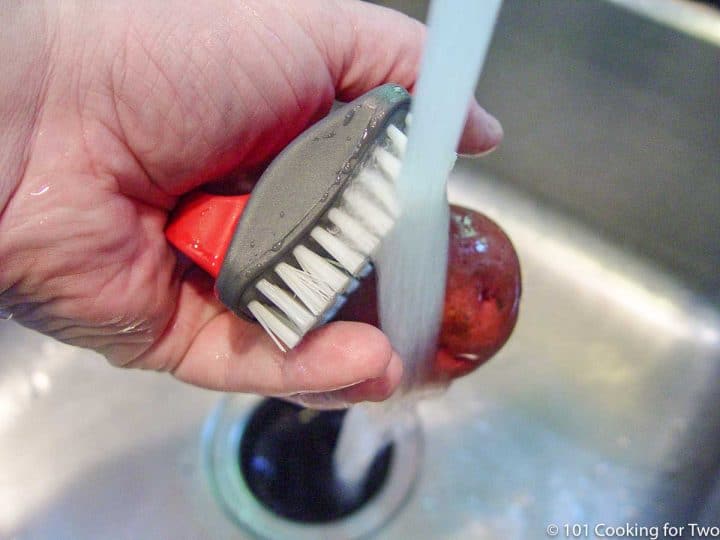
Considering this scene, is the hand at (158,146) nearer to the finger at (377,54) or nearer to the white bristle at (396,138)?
the finger at (377,54)

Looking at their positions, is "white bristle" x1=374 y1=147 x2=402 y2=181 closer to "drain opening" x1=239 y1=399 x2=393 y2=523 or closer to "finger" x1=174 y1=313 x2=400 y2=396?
"finger" x1=174 y1=313 x2=400 y2=396

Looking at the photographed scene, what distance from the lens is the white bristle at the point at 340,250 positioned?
0.40 metres

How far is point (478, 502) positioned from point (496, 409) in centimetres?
10

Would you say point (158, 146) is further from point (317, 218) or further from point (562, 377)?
point (562, 377)

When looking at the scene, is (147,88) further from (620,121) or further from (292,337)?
(620,121)

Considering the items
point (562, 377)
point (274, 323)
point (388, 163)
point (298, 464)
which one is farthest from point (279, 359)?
point (562, 377)

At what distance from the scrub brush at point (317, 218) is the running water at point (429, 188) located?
0.06ft

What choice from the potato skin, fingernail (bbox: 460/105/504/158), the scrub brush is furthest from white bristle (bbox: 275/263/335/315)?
fingernail (bbox: 460/105/504/158)

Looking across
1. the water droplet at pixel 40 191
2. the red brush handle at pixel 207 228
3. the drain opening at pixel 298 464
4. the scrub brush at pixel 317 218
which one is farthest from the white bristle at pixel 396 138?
the drain opening at pixel 298 464

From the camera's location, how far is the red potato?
1.59 feet

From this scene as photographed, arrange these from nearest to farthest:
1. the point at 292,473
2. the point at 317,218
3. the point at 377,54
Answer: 1. the point at 317,218
2. the point at 377,54
3. the point at 292,473

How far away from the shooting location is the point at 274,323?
0.42 m

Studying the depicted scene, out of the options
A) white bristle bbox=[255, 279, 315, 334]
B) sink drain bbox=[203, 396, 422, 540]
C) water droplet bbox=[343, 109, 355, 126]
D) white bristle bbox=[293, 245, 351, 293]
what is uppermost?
water droplet bbox=[343, 109, 355, 126]

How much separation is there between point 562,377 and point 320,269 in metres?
0.44
